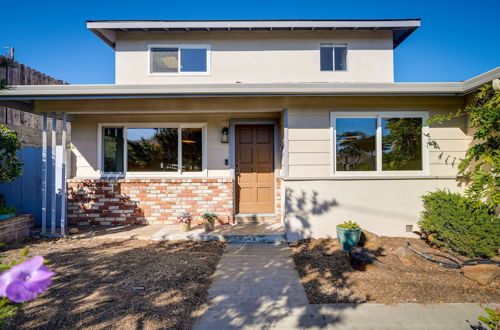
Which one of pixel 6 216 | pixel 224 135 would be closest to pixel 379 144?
pixel 224 135

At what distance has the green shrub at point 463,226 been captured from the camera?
396 centimetres

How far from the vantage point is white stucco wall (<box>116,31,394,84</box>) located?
7230 millimetres

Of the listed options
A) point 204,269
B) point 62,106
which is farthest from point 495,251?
point 62,106

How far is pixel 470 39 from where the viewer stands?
34.0 ft

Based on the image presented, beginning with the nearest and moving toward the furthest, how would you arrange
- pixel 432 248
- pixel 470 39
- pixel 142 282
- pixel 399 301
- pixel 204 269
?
pixel 399 301 → pixel 142 282 → pixel 204 269 → pixel 432 248 → pixel 470 39

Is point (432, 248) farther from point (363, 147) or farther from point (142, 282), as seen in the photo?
point (142, 282)

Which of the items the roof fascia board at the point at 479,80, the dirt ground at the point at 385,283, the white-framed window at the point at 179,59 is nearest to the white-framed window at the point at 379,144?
the roof fascia board at the point at 479,80

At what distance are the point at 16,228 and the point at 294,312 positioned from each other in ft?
18.1

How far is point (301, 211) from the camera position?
5.26 meters

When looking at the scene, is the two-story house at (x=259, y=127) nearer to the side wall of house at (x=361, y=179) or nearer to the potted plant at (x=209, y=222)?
the side wall of house at (x=361, y=179)

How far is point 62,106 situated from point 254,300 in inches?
203

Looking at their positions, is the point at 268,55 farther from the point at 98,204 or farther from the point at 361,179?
the point at 98,204

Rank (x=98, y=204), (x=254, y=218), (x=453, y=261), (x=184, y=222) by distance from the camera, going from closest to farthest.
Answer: (x=453, y=261), (x=184, y=222), (x=98, y=204), (x=254, y=218)

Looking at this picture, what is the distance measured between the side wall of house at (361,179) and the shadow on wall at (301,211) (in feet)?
0.06
